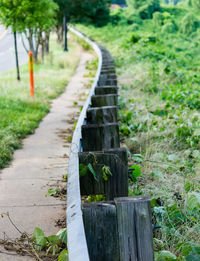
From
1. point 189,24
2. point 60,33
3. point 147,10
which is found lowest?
point 60,33

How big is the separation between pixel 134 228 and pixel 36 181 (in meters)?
2.66

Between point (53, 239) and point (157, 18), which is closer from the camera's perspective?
point (53, 239)

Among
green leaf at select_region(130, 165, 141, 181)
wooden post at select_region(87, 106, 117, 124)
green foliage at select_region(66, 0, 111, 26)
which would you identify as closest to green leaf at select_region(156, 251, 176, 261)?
green leaf at select_region(130, 165, 141, 181)

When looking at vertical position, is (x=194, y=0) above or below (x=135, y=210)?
above

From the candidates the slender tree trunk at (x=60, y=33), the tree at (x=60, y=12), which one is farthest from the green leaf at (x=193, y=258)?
the slender tree trunk at (x=60, y=33)

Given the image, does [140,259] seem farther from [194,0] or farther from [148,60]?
[194,0]

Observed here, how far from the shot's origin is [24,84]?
11.9 metres

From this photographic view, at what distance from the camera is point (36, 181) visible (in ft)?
14.3

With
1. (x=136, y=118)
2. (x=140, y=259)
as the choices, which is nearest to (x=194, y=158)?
(x=136, y=118)

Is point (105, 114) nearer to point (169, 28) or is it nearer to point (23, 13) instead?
point (23, 13)

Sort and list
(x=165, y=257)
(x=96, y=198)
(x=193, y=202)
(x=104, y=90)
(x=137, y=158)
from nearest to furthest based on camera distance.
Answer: (x=165, y=257) → (x=193, y=202) → (x=96, y=198) → (x=137, y=158) → (x=104, y=90)

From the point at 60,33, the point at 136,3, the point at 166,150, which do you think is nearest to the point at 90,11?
the point at 60,33

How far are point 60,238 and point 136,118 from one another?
4.32 m

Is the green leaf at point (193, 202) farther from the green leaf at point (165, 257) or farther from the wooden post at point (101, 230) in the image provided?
the wooden post at point (101, 230)
